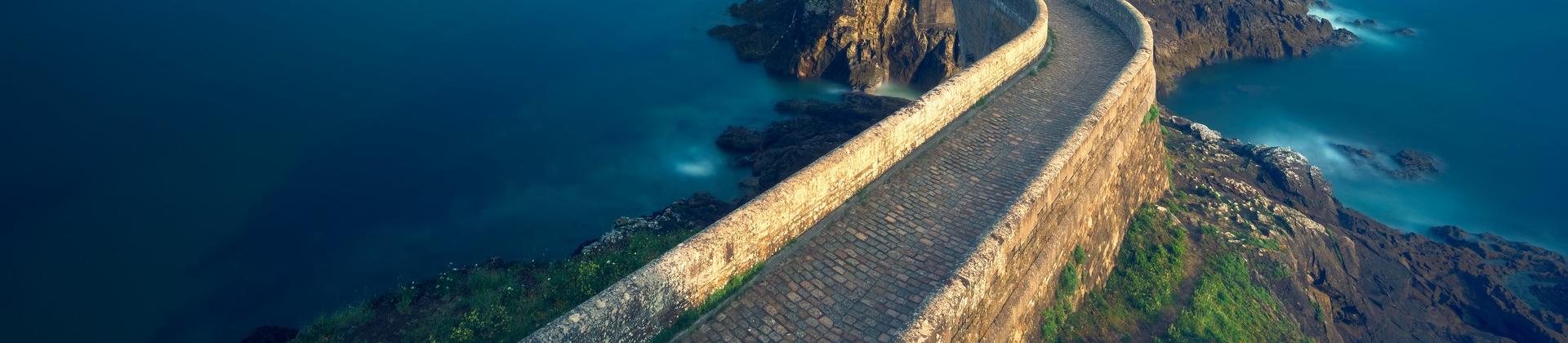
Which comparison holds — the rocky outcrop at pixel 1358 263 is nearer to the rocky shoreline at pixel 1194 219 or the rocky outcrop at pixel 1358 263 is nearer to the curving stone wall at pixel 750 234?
the rocky shoreline at pixel 1194 219

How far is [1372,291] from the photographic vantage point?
15898mm

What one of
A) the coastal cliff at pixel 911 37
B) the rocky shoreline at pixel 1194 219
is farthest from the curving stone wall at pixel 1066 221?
the coastal cliff at pixel 911 37

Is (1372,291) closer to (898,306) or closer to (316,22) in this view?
(898,306)

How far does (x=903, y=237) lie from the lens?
912cm

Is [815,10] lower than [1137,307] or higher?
higher

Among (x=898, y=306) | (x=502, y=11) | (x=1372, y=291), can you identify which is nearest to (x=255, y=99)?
(x=502, y=11)

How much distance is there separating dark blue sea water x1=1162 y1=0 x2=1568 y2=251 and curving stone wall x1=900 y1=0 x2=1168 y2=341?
970 centimetres

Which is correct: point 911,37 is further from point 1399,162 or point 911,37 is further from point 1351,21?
point 1351,21

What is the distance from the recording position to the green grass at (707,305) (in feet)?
24.6

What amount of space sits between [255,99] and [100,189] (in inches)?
183

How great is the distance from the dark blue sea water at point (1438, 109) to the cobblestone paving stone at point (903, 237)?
13.3 meters

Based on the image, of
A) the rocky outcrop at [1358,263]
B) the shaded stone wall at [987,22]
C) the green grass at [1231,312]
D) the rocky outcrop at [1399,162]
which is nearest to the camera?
the green grass at [1231,312]

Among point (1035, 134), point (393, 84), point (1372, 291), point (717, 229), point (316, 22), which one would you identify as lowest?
point (1372, 291)

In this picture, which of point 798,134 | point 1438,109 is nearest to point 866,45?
point 798,134
